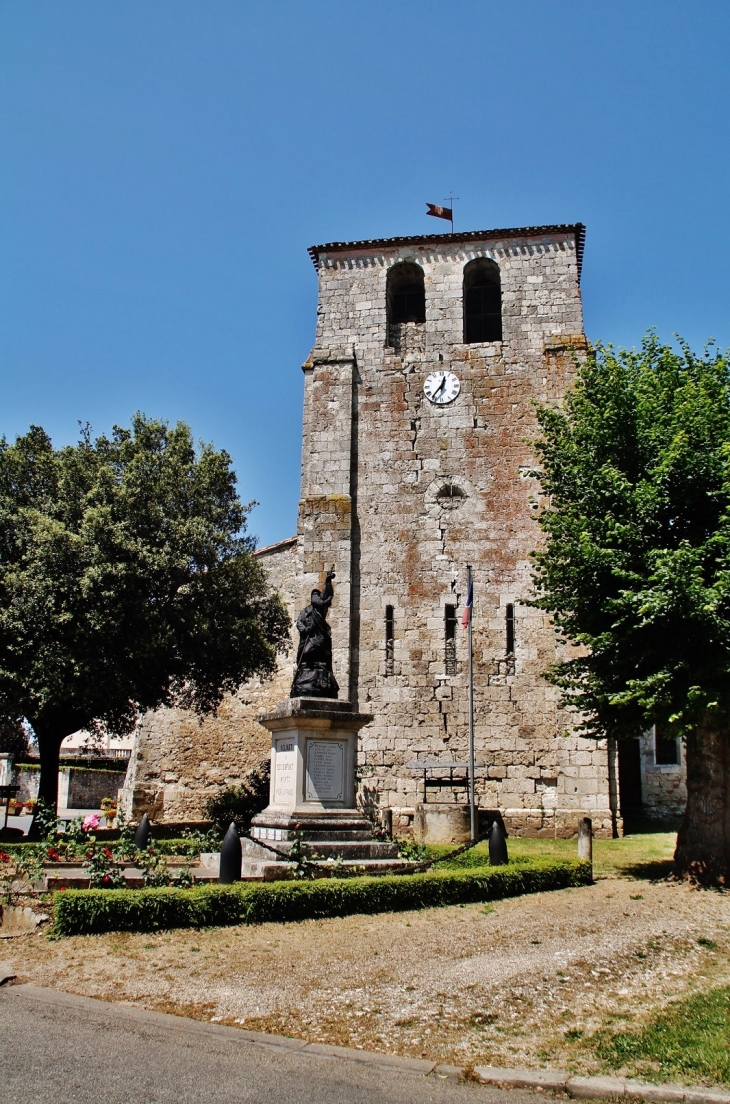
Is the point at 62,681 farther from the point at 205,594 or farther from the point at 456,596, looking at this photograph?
the point at 456,596

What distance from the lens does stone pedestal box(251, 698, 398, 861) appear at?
10938 millimetres

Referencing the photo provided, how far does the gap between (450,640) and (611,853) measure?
20.4 feet

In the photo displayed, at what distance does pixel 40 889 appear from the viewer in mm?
8672

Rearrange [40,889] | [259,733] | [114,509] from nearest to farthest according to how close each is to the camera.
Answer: [40,889]
[114,509]
[259,733]

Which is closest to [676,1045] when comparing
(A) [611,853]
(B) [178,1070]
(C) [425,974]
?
(C) [425,974]

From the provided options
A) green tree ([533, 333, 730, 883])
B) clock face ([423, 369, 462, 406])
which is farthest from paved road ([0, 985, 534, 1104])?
clock face ([423, 369, 462, 406])

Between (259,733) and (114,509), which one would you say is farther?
(259,733)

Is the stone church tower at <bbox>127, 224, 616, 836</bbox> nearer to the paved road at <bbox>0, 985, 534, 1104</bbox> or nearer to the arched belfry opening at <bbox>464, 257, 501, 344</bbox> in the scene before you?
the arched belfry opening at <bbox>464, 257, 501, 344</bbox>

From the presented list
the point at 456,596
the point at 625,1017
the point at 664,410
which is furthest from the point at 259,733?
the point at 625,1017

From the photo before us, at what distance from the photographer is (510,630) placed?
771 inches

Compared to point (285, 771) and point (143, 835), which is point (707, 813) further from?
point (143, 835)

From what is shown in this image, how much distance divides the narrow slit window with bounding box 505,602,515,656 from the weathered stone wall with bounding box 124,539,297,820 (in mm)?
5958

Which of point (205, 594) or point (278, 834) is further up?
point (205, 594)

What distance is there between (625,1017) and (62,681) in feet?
41.8
